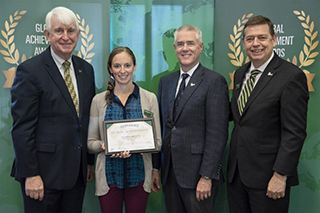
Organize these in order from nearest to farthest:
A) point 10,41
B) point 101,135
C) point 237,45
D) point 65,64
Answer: point 65,64 < point 101,135 < point 10,41 < point 237,45

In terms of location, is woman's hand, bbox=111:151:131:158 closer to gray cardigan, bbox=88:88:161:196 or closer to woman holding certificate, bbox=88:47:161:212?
woman holding certificate, bbox=88:47:161:212

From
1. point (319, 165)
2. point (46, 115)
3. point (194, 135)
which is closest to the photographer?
point (46, 115)

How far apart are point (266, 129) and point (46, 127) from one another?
1.69 meters

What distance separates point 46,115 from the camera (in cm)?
220

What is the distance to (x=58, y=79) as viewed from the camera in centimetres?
224

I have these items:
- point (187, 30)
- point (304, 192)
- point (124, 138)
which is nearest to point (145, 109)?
point (124, 138)

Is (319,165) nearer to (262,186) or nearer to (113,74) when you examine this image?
(262,186)

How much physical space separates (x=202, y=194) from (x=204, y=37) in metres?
1.73

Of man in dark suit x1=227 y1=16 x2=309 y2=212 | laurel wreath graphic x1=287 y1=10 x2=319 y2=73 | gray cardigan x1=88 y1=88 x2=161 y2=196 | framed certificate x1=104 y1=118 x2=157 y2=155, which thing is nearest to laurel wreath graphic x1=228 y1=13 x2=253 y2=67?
laurel wreath graphic x1=287 y1=10 x2=319 y2=73

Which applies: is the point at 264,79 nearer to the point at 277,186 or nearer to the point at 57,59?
the point at 277,186

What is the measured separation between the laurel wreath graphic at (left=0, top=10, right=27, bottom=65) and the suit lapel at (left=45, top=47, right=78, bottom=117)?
3.47 ft

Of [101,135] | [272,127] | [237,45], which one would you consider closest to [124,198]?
[101,135]

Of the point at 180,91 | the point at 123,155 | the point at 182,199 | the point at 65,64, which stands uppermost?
the point at 65,64

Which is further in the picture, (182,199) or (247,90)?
(182,199)
